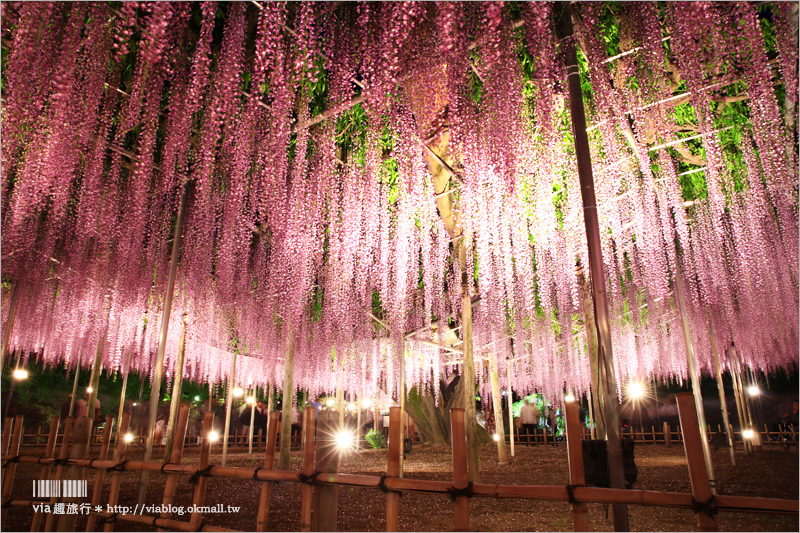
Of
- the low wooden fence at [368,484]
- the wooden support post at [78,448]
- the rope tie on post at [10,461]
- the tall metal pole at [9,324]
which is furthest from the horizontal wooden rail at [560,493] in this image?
the tall metal pole at [9,324]

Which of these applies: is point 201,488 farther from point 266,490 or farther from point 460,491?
point 460,491

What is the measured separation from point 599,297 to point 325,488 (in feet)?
6.35

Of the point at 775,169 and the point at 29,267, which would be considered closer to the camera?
the point at 775,169

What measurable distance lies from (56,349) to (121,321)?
4.42 meters

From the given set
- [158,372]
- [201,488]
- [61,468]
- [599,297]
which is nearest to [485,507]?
[201,488]

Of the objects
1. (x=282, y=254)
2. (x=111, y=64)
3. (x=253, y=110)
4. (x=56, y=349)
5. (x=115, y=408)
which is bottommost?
(x=115, y=408)

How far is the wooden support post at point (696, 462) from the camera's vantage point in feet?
5.96

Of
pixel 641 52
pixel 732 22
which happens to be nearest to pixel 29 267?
pixel 641 52

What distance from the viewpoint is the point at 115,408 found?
1709 centimetres

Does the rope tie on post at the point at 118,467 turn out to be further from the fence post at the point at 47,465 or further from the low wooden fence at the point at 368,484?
the fence post at the point at 47,465

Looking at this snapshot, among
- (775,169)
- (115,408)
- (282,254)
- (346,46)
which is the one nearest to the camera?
(346,46)

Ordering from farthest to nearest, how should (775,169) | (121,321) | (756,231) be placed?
(121,321) → (756,231) → (775,169)

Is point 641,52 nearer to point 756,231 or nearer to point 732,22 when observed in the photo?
point 732,22

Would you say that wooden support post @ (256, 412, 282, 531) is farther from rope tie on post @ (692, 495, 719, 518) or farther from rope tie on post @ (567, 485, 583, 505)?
rope tie on post @ (692, 495, 719, 518)
